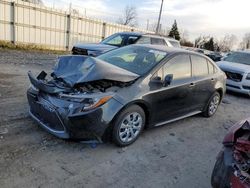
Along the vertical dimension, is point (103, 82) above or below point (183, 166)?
above

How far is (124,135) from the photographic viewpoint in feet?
13.6

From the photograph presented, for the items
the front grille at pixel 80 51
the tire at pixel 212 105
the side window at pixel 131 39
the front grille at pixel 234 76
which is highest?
the side window at pixel 131 39

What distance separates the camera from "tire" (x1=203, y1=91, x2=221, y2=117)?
611cm

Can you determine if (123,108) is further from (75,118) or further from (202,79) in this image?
(202,79)

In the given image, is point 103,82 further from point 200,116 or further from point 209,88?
point 200,116

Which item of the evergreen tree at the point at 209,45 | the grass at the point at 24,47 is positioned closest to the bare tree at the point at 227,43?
the evergreen tree at the point at 209,45

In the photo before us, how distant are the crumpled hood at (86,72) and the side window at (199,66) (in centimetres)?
170

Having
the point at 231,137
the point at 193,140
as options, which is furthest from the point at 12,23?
the point at 231,137

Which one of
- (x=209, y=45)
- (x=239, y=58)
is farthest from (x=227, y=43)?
(x=239, y=58)

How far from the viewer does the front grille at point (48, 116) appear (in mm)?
3775

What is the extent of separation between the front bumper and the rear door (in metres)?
2.25

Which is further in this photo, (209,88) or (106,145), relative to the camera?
(209,88)

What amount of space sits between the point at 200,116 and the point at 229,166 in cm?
388

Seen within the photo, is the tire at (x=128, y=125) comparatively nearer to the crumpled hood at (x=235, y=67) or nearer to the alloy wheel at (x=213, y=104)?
the alloy wheel at (x=213, y=104)
